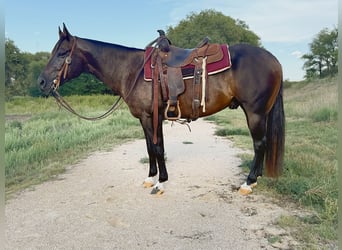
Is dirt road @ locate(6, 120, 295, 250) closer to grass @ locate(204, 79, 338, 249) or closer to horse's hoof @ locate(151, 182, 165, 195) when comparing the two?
horse's hoof @ locate(151, 182, 165, 195)

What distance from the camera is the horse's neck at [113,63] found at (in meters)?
4.00

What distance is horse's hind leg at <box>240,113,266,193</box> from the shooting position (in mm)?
3764

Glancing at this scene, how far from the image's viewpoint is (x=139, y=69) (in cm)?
396

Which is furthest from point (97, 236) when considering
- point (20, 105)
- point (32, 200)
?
point (20, 105)

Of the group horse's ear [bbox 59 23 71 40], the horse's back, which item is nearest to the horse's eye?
horse's ear [bbox 59 23 71 40]

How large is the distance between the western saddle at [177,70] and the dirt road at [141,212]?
1169 mm

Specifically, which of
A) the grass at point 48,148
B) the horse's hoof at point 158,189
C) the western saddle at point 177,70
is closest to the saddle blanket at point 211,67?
the western saddle at point 177,70

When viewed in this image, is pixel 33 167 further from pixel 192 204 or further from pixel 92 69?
pixel 192 204

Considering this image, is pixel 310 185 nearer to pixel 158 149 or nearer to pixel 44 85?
pixel 158 149

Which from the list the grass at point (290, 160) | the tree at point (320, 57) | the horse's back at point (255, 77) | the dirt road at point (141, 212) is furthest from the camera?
the tree at point (320, 57)

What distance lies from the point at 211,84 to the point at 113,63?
1.35 m

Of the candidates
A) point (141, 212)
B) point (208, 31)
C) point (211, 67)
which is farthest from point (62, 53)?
point (208, 31)

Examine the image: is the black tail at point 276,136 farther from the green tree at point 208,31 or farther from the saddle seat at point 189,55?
the green tree at point 208,31

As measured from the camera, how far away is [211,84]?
3770mm
